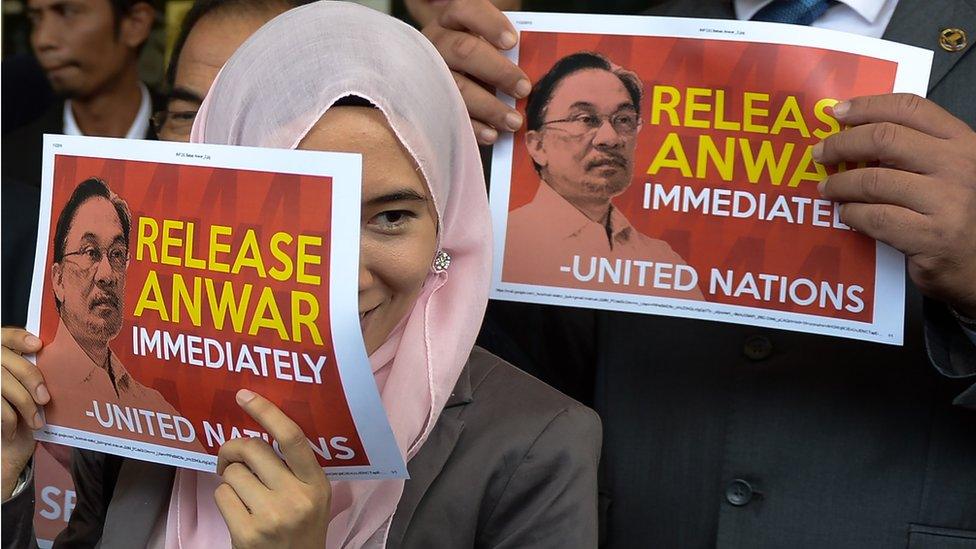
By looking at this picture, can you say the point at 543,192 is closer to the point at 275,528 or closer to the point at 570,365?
the point at 570,365

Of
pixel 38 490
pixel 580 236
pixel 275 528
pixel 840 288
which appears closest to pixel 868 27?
pixel 840 288

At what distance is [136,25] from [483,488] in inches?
86.5

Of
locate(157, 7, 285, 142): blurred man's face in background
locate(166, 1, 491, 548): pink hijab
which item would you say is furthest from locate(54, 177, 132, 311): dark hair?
locate(157, 7, 285, 142): blurred man's face in background

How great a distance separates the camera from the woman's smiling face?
1.34 m

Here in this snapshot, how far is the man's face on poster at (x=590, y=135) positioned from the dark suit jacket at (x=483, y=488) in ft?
0.98

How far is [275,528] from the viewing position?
48.3 inches

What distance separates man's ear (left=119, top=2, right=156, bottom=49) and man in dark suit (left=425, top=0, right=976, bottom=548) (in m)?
1.79

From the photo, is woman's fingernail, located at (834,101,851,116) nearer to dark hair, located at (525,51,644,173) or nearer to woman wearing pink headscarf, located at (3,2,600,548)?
dark hair, located at (525,51,644,173)

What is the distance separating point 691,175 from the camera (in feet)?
5.21

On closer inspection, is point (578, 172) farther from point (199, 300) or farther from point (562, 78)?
point (199, 300)

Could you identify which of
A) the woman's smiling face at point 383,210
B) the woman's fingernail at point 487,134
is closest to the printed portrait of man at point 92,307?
the woman's smiling face at point 383,210

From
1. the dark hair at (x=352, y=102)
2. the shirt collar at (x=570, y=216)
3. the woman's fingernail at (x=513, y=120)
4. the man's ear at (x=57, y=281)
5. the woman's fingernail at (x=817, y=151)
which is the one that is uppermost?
the woman's fingernail at (x=513, y=120)

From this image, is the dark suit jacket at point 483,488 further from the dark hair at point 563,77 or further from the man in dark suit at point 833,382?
the dark hair at point 563,77

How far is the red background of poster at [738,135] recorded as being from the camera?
1.51 metres
